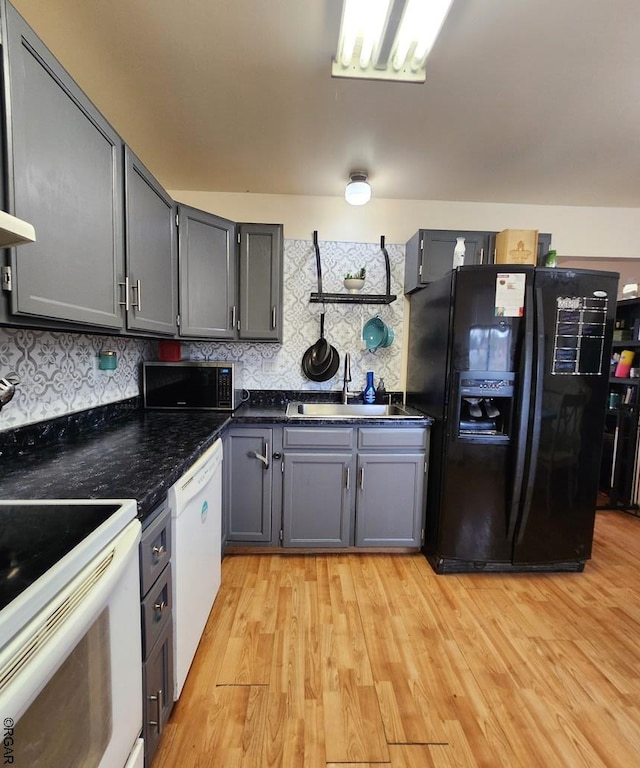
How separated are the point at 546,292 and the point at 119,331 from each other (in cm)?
215

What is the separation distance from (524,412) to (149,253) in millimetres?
2142

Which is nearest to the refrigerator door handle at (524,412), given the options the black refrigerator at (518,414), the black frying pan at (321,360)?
the black refrigerator at (518,414)

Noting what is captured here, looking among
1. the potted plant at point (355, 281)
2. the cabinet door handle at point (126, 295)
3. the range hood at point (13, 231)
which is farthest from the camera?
the potted plant at point (355, 281)

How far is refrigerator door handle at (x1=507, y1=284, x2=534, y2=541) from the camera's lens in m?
1.90

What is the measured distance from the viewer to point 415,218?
2.74 meters

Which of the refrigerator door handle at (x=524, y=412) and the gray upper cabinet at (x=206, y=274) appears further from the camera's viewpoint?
the gray upper cabinet at (x=206, y=274)

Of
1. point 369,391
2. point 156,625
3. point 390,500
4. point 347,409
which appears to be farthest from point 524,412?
point 156,625

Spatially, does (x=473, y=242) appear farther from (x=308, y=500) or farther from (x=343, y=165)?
(x=308, y=500)

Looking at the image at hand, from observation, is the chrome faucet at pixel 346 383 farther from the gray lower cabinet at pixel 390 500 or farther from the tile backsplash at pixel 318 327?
the gray lower cabinet at pixel 390 500

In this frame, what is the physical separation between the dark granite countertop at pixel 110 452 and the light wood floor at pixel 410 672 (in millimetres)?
881

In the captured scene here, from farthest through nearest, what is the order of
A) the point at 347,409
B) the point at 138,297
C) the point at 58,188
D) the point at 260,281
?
1. the point at 347,409
2. the point at 260,281
3. the point at 138,297
4. the point at 58,188

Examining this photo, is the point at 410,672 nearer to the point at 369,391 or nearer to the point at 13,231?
the point at 369,391

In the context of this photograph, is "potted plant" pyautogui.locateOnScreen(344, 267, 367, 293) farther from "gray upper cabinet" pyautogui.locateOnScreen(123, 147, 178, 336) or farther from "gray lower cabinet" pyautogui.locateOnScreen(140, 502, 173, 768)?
"gray lower cabinet" pyautogui.locateOnScreen(140, 502, 173, 768)

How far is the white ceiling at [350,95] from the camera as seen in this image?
127 cm
